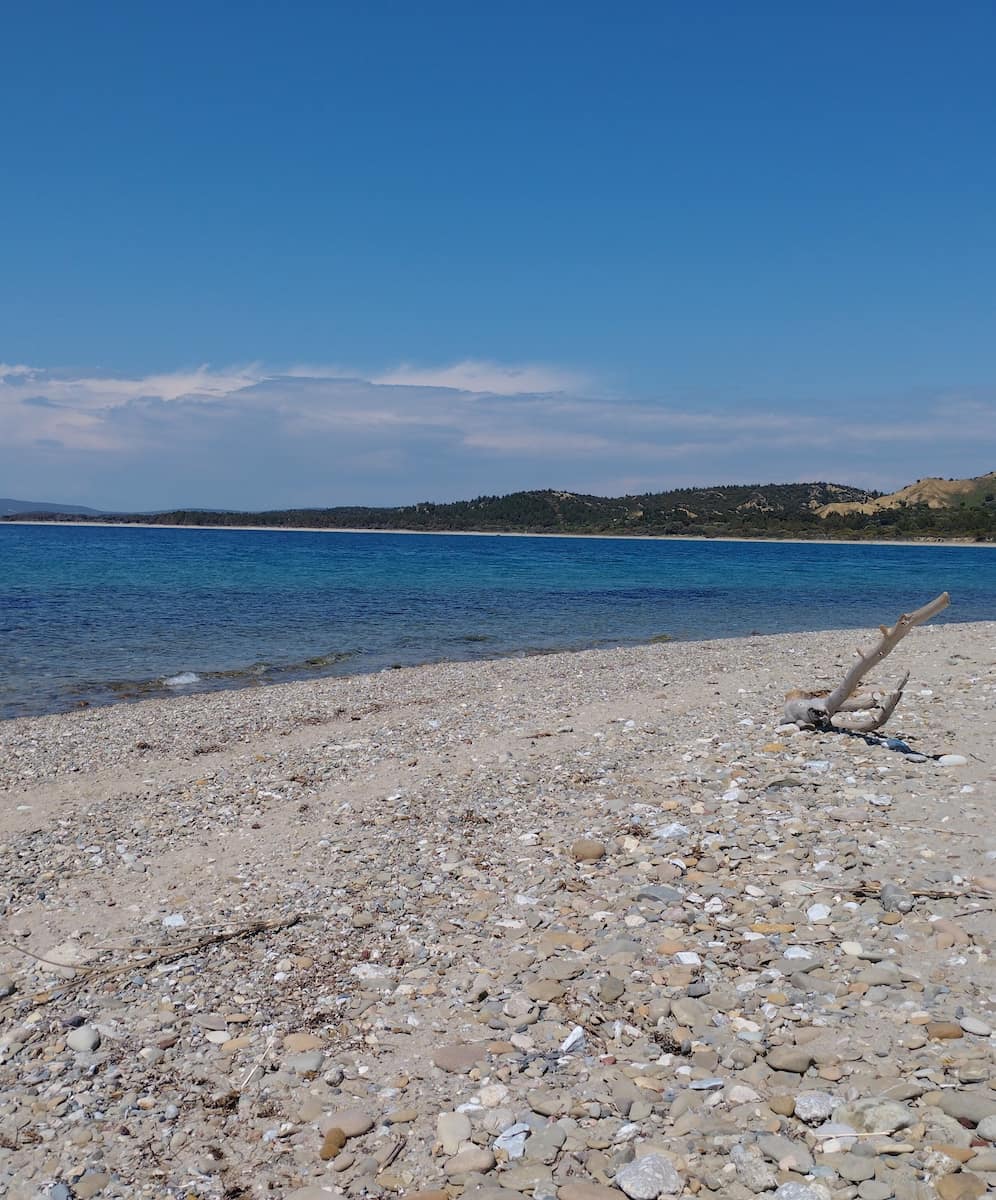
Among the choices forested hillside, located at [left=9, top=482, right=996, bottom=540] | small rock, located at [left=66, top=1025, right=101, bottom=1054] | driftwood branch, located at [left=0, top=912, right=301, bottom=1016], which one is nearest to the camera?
small rock, located at [left=66, top=1025, right=101, bottom=1054]

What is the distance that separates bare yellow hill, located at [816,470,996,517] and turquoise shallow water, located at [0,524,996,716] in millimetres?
106417

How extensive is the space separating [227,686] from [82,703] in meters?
3.33

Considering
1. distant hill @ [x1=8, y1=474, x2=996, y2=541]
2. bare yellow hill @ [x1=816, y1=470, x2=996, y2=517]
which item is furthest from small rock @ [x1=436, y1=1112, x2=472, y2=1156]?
bare yellow hill @ [x1=816, y1=470, x2=996, y2=517]

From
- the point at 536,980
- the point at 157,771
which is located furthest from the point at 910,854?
the point at 157,771

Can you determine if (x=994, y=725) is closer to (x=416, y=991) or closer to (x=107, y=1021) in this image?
(x=416, y=991)

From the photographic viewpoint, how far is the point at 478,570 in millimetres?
67812

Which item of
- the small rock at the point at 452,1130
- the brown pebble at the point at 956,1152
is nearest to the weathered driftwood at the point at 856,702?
the brown pebble at the point at 956,1152

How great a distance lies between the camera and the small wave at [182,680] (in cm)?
2119

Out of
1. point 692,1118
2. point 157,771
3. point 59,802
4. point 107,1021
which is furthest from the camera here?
point 157,771

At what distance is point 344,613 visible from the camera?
36.5 meters

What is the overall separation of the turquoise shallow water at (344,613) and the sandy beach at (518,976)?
12.3m

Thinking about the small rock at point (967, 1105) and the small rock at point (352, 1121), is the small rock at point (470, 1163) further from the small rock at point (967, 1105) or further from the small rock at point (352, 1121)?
the small rock at point (967, 1105)

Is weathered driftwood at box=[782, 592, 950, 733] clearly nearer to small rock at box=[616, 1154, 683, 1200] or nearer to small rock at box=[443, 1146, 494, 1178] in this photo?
small rock at box=[616, 1154, 683, 1200]

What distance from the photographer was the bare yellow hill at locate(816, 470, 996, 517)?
171375 millimetres
